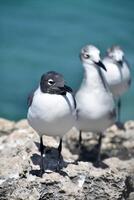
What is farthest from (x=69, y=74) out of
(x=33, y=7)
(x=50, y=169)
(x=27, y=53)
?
(x=50, y=169)

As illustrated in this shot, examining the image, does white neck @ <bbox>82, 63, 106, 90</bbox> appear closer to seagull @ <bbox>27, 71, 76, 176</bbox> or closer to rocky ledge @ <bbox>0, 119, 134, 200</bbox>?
rocky ledge @ <bbox>0, 119, 134, 200</bbox>

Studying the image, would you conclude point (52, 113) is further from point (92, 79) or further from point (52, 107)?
point (92, 79)

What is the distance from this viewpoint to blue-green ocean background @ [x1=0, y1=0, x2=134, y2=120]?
38.6ft

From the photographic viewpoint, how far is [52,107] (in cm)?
603

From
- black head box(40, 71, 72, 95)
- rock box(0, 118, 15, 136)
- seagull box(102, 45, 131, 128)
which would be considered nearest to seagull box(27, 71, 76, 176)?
black head box(40, 71, 72, 95)

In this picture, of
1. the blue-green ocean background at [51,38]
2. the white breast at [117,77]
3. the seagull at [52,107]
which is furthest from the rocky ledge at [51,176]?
the blue-green ocean background at [51,38]

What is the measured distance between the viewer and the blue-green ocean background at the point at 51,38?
11758 mm

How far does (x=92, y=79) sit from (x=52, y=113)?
142cm

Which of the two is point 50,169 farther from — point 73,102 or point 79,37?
point 79,37

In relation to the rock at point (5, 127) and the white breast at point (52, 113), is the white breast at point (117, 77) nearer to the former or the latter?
the rock at point (5, 127)

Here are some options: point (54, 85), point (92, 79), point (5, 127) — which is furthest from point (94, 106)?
point (5, 127)

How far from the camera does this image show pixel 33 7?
49.7 feet

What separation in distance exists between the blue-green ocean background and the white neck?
3.75m

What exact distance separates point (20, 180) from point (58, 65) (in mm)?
6645
